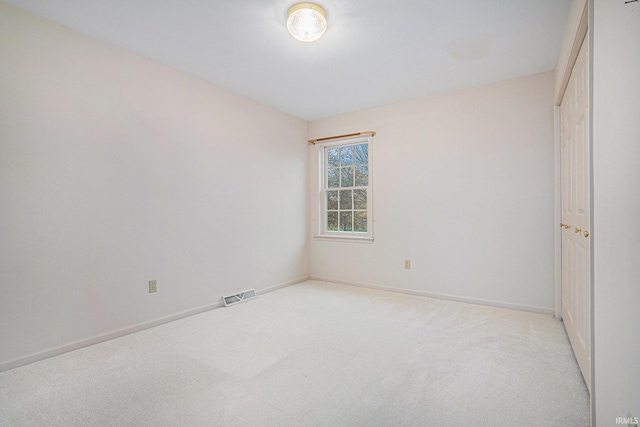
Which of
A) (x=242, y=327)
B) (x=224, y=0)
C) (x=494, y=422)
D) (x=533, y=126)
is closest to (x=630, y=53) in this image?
(x=494, y=422)

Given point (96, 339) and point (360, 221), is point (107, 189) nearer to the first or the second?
point (96, 339)

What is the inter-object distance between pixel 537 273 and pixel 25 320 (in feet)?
14.3

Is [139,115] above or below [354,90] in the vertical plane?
below

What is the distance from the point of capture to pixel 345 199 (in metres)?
4.51

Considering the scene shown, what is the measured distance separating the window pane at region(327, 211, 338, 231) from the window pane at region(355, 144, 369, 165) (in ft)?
2.78

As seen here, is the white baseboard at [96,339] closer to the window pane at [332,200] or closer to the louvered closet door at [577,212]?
the window pane at [332,200]

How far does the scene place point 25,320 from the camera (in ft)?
6.90

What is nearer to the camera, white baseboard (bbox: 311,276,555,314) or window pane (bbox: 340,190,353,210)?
white baseboard (bbox: 311,276,555,314)

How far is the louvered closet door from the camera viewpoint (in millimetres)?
1761

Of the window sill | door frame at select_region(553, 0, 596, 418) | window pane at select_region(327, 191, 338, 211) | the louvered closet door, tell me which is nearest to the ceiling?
door frame at select_region(553, 0, 596, 418)

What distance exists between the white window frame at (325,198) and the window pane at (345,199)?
282mm

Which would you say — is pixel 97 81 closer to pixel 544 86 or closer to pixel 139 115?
pixel 139 115

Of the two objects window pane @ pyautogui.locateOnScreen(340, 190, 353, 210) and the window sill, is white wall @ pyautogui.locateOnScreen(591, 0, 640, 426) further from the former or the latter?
window pane @ pyautogui.locateOnScreen(340, 190, 353, 210)

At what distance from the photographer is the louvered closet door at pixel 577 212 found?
176 centimetres
